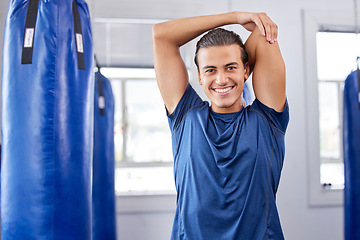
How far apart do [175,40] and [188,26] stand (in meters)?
0.07

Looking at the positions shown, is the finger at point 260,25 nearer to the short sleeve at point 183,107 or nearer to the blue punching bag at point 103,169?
the short sleeve at point 183,107

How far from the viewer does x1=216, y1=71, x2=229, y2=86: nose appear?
3.87 feet

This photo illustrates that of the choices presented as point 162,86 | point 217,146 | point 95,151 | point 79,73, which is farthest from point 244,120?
point 95,151

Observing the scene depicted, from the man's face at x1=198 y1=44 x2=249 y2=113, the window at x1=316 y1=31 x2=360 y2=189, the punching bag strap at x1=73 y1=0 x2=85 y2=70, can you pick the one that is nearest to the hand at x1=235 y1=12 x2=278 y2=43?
the man's face at x1=198 y1=44 x2=249 y2=113

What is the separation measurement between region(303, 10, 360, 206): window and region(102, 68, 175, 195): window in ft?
4.05

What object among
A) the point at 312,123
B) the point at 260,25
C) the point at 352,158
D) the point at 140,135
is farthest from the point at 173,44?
the point at 312,123

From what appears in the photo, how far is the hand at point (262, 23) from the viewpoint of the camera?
4.00ft

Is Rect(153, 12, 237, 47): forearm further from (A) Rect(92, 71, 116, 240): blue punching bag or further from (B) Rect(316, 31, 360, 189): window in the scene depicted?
(B) Rect(316, 31, 360, 189): window

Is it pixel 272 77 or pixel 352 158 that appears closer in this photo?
pixel 272 77

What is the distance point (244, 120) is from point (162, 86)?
1.01 feet

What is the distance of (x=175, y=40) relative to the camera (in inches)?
49.9

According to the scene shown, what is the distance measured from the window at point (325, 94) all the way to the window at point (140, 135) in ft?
4.05

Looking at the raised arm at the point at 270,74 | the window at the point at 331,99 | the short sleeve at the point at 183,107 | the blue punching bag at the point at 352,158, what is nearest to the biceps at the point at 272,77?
the raised arm at the point at 270,74

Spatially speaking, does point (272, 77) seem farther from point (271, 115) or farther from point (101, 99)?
point (101, 99)
